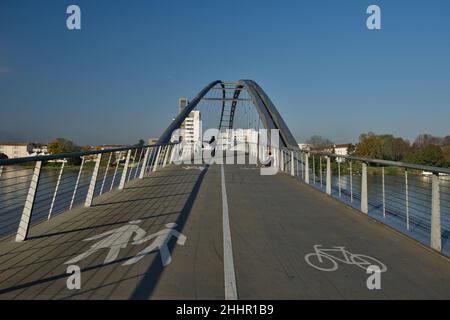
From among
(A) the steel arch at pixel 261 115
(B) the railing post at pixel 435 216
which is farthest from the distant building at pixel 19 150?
(A) the steel arch at pixel 261 115

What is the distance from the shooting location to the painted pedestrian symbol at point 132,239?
4.59 m

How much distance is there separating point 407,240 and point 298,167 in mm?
10091

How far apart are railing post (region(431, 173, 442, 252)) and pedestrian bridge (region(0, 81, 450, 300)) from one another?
14 millimetres

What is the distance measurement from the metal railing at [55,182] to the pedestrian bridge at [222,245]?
38 mm

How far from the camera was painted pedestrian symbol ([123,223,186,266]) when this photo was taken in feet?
14.8

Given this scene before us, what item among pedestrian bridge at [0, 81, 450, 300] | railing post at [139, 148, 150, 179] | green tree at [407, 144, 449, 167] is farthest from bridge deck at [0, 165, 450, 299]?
railing post at [139, 148, 150, 179]

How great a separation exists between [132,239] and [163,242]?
49 centimetres

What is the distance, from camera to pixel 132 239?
545 cm

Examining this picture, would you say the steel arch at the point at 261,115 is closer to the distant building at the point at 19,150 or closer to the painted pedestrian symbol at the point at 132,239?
the distant building at the point at 19,150

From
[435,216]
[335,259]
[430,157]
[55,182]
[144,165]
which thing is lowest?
[335,259]

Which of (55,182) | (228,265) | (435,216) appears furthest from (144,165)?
(435,216)

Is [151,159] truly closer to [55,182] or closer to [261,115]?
[55,182]

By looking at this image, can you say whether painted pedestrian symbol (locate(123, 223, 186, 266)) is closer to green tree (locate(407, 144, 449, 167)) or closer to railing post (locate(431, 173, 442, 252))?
railing post (locate(431, 173, 442, 252))
